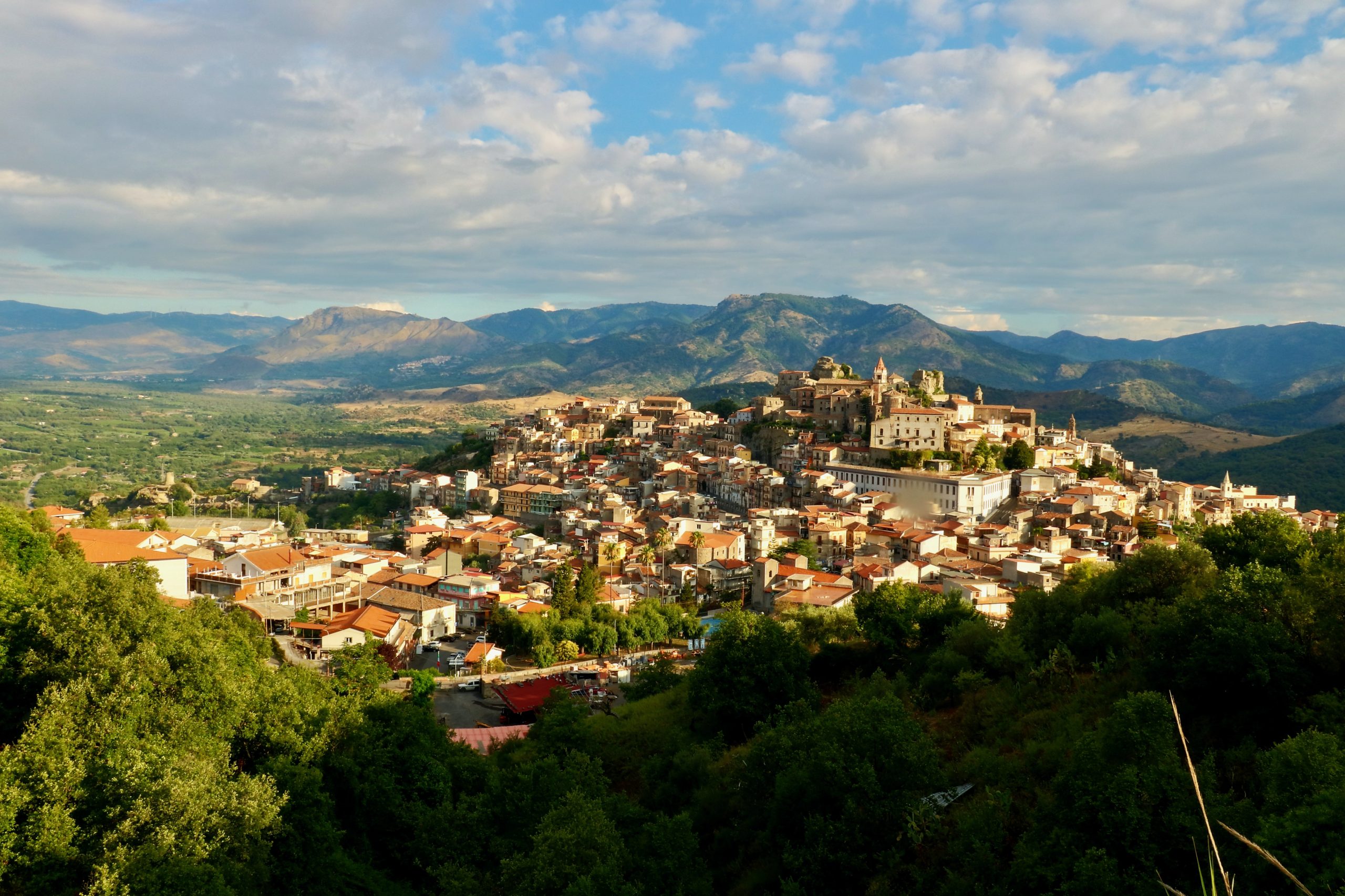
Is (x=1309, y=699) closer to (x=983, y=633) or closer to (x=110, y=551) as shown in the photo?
(x=983, y=633)

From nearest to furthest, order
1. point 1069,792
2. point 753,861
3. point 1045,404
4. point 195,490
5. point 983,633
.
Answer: point 1069,792 → point 753,861 → point 983,633 → point 195,490 → point 1045,404

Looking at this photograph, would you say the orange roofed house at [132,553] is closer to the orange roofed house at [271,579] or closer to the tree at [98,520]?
the orange roofed house at [271,579]

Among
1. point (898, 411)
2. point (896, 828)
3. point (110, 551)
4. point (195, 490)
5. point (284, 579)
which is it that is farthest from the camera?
point (195, 490)

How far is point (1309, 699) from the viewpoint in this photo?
1291 centimetres

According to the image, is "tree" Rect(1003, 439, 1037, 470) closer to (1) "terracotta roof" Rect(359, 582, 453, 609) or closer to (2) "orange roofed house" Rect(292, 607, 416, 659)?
(1) "terracotta roof" Rect(359, 582, 453, 609)

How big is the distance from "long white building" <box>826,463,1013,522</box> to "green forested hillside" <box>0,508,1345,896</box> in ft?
90.7

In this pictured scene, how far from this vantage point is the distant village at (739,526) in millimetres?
36062

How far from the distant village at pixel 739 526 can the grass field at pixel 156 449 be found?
183 feet

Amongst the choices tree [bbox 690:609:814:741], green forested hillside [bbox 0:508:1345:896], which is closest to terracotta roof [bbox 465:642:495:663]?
green forested hillside [bbox 0:508:1345:896]

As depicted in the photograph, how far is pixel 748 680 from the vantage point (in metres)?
20.9

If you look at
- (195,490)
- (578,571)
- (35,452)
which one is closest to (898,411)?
(578,571)

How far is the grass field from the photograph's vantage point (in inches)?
4518

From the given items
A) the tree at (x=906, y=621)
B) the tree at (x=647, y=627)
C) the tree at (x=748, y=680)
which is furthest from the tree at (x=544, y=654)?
the tree at (x=906, y=621)

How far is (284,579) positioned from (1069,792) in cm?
3330
